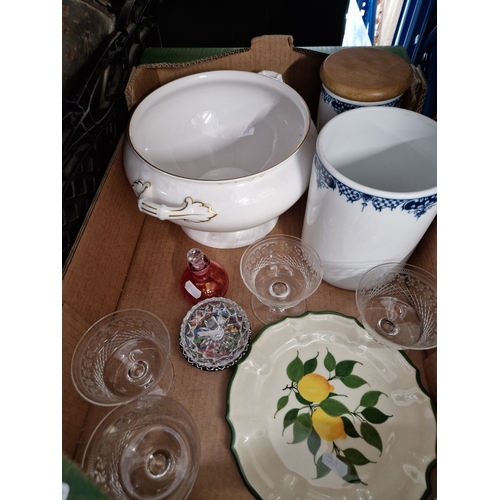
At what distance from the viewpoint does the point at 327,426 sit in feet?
1.29

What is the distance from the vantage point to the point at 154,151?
1.61ft

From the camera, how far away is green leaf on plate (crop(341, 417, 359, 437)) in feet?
1.27

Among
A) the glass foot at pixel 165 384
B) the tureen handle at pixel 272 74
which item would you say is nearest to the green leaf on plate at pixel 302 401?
the glass foot at pixel 165 384

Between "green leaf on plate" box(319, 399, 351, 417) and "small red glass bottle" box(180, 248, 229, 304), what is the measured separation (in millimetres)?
172

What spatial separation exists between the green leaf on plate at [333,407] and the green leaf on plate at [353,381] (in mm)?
23

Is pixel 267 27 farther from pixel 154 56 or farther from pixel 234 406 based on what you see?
pixel 234 406

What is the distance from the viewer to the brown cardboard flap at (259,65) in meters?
0.52

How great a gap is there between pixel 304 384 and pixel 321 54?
0.42 meters

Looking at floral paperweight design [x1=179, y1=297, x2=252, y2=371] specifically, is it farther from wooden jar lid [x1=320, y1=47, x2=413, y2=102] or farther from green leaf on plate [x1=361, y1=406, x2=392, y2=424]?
wooden jar lid [x1=320, y1=47, x2=413, y2=102]

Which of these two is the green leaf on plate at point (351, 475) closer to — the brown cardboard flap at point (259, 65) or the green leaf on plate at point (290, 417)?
the green leaf on plate at point (290, 417)

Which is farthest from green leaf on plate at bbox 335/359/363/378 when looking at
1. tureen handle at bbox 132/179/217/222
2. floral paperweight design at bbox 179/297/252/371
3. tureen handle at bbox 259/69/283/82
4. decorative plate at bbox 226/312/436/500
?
tureen handle at bbox 259/69/283/82

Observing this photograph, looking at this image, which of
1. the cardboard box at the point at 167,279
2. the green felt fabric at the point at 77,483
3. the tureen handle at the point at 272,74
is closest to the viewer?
the green felt fabric at the point at 77,483

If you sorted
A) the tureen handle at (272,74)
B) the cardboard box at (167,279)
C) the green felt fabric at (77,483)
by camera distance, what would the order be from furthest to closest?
the tureen handle at (272,74)
the cardboard box at (167,279)
the green felt fabric at (77,483)

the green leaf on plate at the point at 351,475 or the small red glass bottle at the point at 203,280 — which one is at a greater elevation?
the small red glass bottle at the point at 203,280
